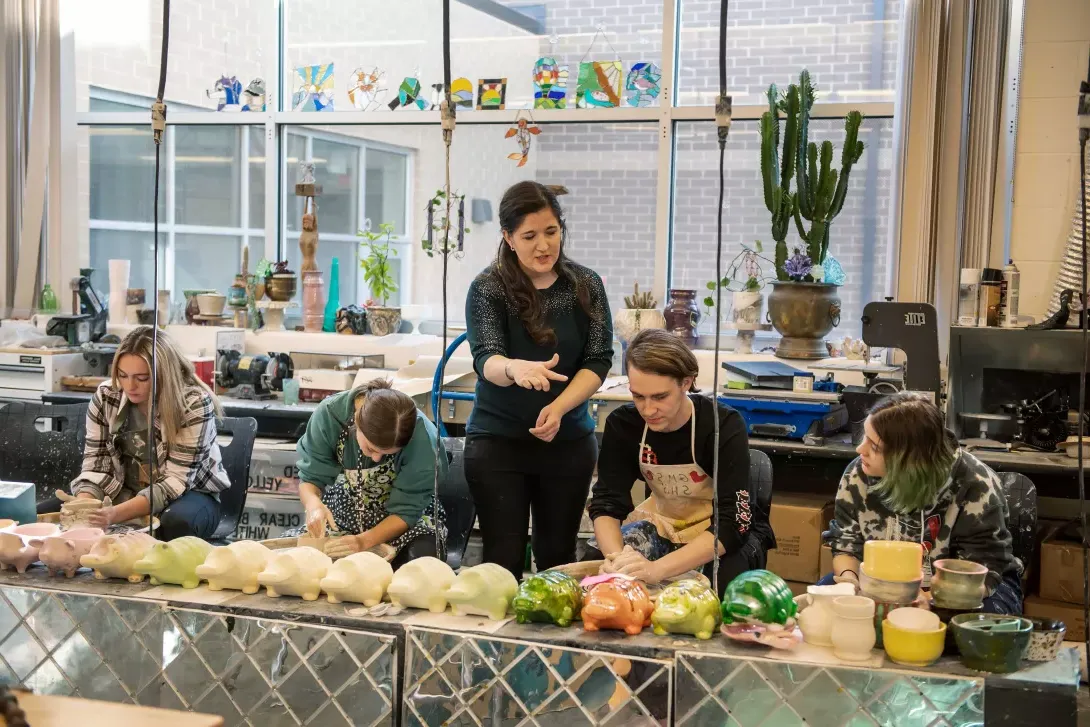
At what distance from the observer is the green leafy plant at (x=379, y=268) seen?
509 centimetres

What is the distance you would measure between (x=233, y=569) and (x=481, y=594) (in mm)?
455

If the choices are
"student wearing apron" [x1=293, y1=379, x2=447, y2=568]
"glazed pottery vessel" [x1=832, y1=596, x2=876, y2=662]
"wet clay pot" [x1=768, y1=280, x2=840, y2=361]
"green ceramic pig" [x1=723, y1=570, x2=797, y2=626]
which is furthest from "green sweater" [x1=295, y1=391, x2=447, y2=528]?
"wet clay pot" [x1=768, y1=280, x2=840, y2=361]

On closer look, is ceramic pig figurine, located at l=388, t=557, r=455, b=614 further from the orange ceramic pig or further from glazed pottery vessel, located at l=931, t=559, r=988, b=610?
glazed pottery vessel, located at l=931, t=559, r=988, b=610

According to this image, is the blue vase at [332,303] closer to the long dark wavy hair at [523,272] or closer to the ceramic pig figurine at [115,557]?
the long dark wavy hair at [523,272]

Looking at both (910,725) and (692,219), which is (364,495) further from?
(692,219)

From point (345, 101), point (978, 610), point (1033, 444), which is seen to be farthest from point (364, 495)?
point (345, 101)

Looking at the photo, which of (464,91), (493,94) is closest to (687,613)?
(493,94)

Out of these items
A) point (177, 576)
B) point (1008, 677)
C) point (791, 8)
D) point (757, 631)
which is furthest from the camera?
point (791, 8)

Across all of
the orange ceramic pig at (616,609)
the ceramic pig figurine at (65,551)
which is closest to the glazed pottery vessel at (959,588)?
the orange ceramic pig at (616,609)

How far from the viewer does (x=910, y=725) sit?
5.29 ft

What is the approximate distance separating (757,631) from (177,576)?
102 cm

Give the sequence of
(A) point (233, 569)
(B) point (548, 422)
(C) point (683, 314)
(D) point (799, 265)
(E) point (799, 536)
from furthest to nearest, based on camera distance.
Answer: (C) point (683, 314) < (D) point (799, 265) < (E) point (799, 536) < (B) point (548, 422) < (A) point (233, 569)

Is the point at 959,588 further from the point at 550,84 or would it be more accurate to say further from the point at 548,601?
the point at 550,84

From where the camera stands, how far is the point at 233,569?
1953 millimetres
